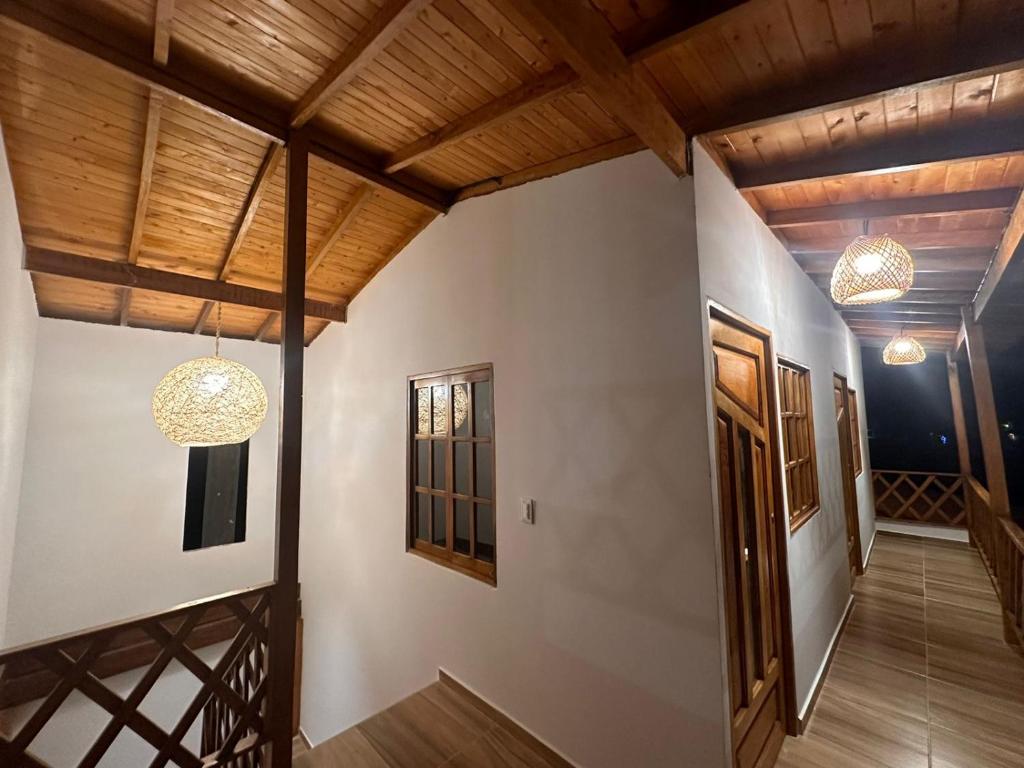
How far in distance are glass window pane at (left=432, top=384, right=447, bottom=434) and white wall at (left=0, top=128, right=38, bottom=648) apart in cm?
210

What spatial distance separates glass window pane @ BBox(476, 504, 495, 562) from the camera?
2.44 meters

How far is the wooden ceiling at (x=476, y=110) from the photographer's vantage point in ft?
4.18

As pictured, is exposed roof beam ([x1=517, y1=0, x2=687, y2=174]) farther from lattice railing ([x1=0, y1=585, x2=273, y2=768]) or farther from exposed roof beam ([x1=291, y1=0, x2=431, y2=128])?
lattice railing ([x1=0, y1=585, x2=273, y2=768])

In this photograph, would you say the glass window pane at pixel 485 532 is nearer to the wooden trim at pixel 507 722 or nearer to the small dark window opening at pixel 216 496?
the wooden trim at pixel 507 722

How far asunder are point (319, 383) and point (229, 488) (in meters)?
1.31

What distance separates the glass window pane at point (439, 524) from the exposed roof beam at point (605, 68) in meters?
2.31

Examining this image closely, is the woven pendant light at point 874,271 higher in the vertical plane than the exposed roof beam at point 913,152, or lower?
lower

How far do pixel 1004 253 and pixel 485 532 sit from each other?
9.93 ft

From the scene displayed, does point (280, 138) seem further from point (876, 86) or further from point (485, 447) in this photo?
point (876, 86)

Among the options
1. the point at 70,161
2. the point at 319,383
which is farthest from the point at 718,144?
the point at 319,383

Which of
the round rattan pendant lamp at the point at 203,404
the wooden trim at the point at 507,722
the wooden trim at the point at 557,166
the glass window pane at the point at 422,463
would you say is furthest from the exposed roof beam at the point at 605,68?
the round rattan pendant lamp at the point at 203,404

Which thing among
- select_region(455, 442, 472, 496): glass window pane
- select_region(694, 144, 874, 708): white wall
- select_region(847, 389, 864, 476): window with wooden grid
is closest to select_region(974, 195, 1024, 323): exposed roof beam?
select_region(694, 144, 874, 708): white wall

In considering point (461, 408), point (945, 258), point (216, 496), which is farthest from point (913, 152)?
point (216, 496)

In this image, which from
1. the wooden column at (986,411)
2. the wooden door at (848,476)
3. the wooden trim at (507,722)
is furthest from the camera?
the wooden door at (848,476)
